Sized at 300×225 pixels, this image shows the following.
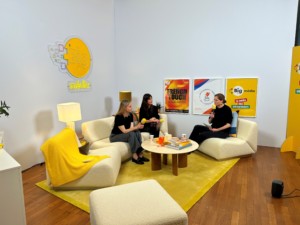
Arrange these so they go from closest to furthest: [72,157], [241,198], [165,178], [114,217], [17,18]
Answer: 1. [114,217]
2. [241,198]
3. [72,157]
4. [165,178]
5. [17,18]

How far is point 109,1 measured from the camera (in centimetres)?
558

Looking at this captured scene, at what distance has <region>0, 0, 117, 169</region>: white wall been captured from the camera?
11.4 ft

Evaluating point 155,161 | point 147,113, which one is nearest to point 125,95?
point 147,113

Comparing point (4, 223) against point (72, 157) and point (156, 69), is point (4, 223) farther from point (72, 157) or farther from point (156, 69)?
point (156, 69)

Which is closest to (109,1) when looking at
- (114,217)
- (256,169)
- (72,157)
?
(72,157)

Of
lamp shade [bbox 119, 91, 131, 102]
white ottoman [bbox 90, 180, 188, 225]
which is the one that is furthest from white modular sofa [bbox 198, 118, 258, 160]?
white ottoman [bbox 90, 180, 188, 225]

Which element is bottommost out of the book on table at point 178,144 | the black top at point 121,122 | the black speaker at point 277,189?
the black speaker at point 277,189

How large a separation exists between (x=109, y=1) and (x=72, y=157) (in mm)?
4185

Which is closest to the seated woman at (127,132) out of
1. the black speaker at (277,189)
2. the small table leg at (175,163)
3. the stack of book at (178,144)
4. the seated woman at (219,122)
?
the stack of book at (178,144)

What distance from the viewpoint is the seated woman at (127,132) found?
12.7ft

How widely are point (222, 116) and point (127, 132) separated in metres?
1.77

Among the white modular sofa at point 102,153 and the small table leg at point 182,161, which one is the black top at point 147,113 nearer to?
the white modular sofa at point 102,153

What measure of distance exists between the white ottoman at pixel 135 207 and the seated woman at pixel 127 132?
1815 mm

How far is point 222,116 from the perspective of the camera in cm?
422
